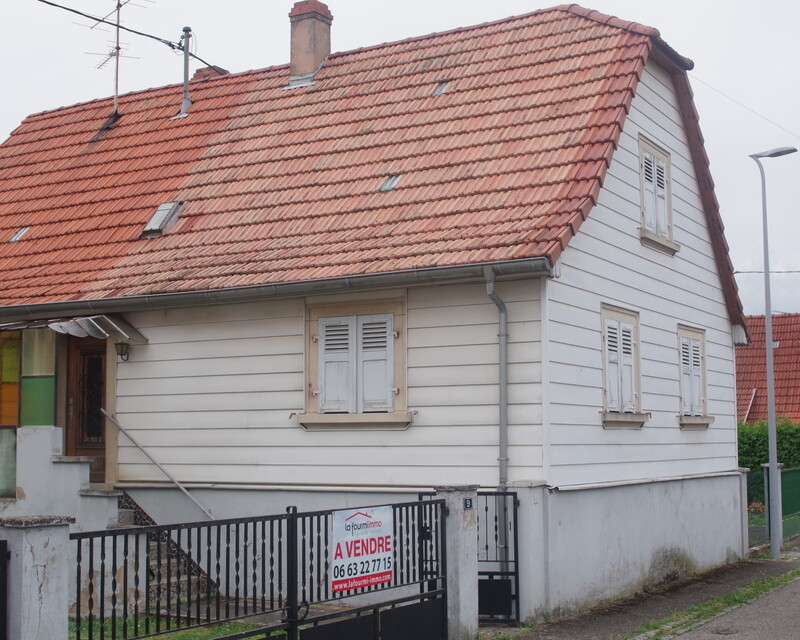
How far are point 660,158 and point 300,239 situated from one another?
5.52 meters

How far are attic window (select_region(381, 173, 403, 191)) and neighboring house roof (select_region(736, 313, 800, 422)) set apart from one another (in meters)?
21.4

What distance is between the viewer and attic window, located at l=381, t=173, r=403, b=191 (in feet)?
47.7

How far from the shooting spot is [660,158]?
16.3m

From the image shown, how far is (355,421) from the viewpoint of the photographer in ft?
43.8

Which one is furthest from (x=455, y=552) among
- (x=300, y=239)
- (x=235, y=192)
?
(x=235, y=192)

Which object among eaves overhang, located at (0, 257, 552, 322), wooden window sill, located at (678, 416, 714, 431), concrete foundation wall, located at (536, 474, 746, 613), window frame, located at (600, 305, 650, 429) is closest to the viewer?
eaves overhang, located at (0, 257, 552, 322)

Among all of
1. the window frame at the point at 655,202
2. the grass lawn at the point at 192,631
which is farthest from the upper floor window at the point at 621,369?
the grass lawn at the point at 192,631

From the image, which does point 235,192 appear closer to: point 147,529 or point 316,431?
point 316,431

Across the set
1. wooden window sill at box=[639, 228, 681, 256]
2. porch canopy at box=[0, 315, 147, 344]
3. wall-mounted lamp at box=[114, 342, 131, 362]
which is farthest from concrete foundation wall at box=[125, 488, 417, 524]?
wooden window sill at box=[639, 228, 681, 256]

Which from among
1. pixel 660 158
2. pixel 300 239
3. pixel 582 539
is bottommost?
pixel 582 539

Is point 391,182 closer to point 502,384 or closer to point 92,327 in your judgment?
point 502,384

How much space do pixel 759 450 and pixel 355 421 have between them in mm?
16646

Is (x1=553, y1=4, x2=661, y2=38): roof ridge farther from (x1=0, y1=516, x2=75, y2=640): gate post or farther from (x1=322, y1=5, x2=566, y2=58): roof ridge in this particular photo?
(x1=0, y1=516, x2=75, y2=640): gate post

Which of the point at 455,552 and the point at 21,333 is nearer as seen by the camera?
the point at 455,552
